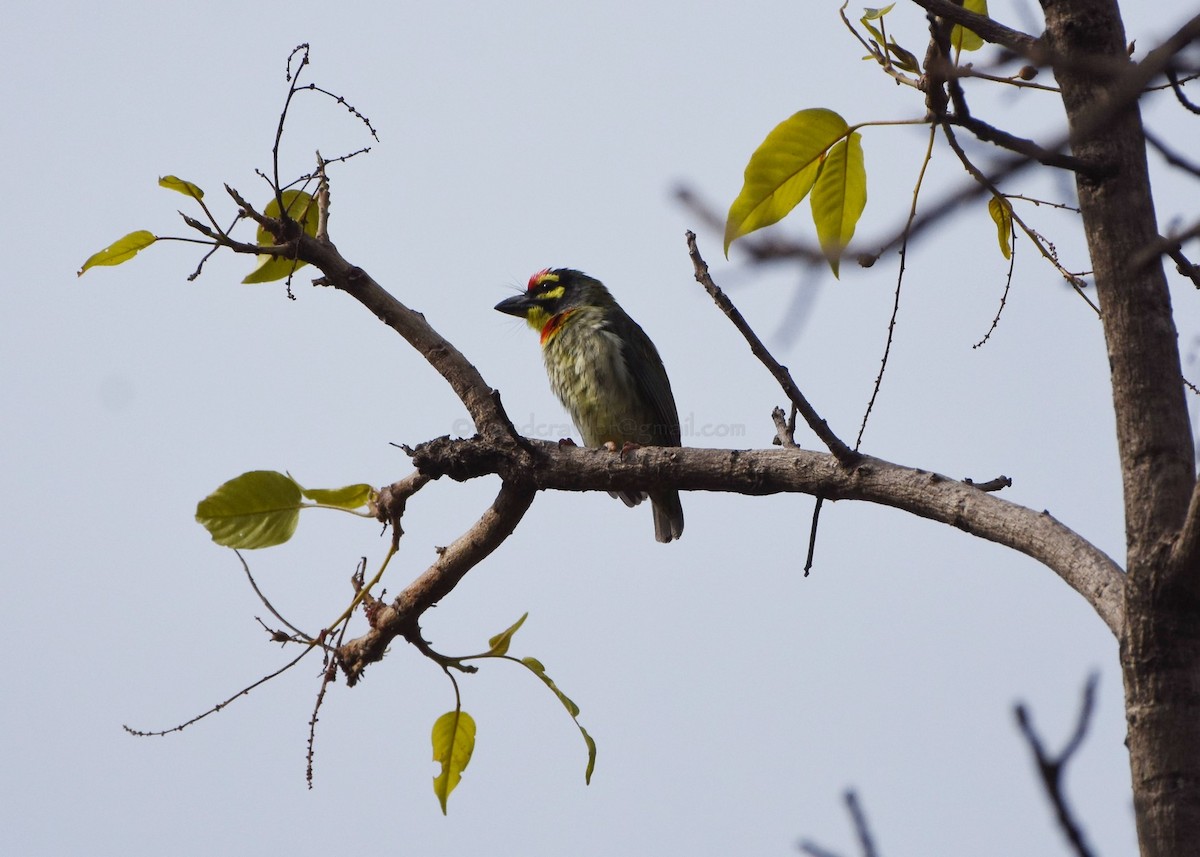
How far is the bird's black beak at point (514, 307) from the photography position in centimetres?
639

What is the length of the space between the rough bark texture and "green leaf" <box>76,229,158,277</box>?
213cm

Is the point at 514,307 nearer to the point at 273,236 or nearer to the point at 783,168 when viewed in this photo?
the point at 273,236

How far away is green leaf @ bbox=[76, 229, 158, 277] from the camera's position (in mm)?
2980

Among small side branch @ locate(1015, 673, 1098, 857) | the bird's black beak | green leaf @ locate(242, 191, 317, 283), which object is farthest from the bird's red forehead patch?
small side branch @ locate(1015, 673, 1098, 857)

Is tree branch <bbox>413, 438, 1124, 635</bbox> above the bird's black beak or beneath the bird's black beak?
beneath

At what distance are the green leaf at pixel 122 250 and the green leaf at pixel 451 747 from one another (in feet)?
4.70

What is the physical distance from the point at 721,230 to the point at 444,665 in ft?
6.33

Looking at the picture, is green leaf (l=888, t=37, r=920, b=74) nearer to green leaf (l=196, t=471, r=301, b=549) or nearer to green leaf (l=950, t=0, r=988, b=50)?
green leaf (l=950, t=0, r=988, b=50)

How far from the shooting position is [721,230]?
1.53 m

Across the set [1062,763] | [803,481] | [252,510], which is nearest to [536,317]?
[252,510]

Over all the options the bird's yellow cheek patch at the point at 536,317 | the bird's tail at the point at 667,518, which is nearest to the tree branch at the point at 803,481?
the bird's tail at the point at 667,518

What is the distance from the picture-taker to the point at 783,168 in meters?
2.44

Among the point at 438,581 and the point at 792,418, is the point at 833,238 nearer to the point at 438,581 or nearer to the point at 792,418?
the point at 792,418

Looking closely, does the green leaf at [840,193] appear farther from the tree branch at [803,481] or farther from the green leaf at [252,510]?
the green leaf at [252,510]
